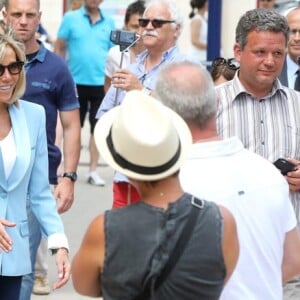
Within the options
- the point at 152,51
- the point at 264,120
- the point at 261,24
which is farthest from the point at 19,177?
the point at 152,51

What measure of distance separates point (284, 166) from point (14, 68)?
126 cm

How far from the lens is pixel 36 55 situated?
626 centimetres

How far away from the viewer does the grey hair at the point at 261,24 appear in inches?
197

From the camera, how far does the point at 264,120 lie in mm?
5047

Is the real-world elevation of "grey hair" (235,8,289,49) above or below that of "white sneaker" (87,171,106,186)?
above

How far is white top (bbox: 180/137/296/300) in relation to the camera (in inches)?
146

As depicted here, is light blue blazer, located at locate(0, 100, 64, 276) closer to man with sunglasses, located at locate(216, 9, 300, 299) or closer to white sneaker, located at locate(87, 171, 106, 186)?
man with sunglasses, located at locate(216, 9, 300, 299)

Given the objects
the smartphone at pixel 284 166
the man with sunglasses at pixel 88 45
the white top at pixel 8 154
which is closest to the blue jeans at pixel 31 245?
the white top at pixel 8 154

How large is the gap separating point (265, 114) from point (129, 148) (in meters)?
1.94

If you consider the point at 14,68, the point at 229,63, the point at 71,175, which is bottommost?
the point at 71,175

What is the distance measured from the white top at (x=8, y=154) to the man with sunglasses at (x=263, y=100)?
896 mm

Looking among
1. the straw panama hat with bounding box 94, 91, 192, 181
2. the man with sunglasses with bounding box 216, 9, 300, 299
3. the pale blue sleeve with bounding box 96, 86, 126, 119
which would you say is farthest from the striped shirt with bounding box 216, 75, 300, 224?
the straw panama hat with bounding box 94, 91, 192, 181

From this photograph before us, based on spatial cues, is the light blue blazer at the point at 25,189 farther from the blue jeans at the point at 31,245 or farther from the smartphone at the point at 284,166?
the smartphone at the point at 284,166

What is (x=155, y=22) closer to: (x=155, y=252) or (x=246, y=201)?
(x=246, y=201)
